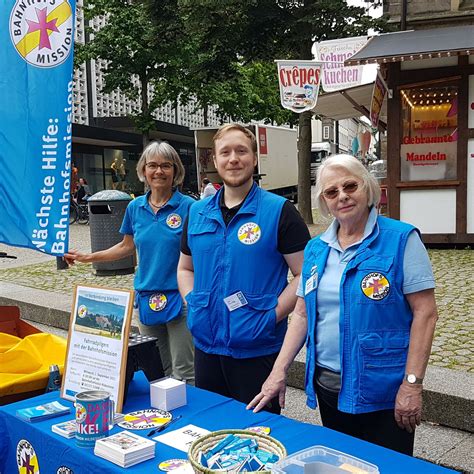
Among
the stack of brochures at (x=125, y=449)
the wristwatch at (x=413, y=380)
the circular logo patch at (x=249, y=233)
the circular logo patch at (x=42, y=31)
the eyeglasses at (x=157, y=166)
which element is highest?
the circular logo patch at (x=42, y=31)

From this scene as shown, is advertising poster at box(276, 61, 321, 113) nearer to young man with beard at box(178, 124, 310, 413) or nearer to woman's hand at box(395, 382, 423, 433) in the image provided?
young man with beard at box(178, 124, 310, 413)

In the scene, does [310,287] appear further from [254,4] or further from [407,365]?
[254,4]

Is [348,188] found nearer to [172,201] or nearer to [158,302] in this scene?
[172,201]

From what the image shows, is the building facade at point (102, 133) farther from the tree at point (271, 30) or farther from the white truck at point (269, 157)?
the tree at point (271, 30)

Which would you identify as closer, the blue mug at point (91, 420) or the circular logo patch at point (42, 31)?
the blue mug at point (91, 420)

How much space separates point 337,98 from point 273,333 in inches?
456

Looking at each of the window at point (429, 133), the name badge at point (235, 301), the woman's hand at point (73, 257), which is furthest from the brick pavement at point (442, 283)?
the woman's hand at point (73, 257)

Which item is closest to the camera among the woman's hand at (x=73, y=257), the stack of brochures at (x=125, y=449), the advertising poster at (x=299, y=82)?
the stack of brochures at (x=125, y=449)

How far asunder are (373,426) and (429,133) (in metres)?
9.19

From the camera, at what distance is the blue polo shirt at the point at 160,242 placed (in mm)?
3484

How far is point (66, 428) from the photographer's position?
2.20 m

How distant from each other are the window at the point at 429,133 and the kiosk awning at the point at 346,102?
1335mm

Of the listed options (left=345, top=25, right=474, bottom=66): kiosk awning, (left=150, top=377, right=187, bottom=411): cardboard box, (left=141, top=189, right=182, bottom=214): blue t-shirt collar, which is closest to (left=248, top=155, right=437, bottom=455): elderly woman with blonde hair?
(left=150, top=377, right=187, bottom=411): cardboard box

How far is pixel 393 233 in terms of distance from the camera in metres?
2.20
